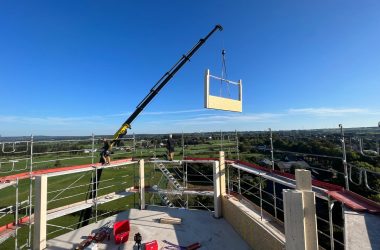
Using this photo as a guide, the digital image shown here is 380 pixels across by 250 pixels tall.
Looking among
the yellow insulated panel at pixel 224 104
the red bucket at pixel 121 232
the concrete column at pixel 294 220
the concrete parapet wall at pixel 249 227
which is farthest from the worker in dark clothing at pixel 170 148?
the concrete column at pixel 294 220

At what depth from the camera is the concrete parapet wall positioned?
4.42 metres

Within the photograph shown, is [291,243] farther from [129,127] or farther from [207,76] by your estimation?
[129,127]

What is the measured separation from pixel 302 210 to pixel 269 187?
84.8 feet

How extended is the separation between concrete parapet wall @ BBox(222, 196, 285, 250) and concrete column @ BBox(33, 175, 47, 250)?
4746 mm

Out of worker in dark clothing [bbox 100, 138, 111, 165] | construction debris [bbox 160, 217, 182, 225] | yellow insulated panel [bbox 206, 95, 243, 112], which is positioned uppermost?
yellow insulated panel [bbox 206, 95, 243, 112]

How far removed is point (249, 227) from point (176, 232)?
6.81 feet

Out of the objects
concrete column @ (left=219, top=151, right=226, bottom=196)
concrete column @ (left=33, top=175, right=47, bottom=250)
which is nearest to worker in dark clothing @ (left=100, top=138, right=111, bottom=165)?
concrete column @ (left=33, top=175, right=47, bottom=250)

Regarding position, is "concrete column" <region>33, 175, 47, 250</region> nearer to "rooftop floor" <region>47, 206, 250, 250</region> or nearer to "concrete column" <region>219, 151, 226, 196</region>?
"rooftop floor" <region>47, 206, 250, 250</region>

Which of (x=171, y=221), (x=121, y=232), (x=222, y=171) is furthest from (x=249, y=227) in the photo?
(x=121, y=232)

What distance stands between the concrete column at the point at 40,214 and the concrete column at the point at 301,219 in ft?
18.8

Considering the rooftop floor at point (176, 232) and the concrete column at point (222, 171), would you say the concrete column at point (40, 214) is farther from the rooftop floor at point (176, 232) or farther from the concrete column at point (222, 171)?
the concrete column at point (222, 171)

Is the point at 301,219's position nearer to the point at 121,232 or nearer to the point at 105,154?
the point at 121,232

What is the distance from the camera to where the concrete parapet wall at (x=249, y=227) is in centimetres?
442

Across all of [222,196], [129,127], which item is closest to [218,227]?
[222,196]
